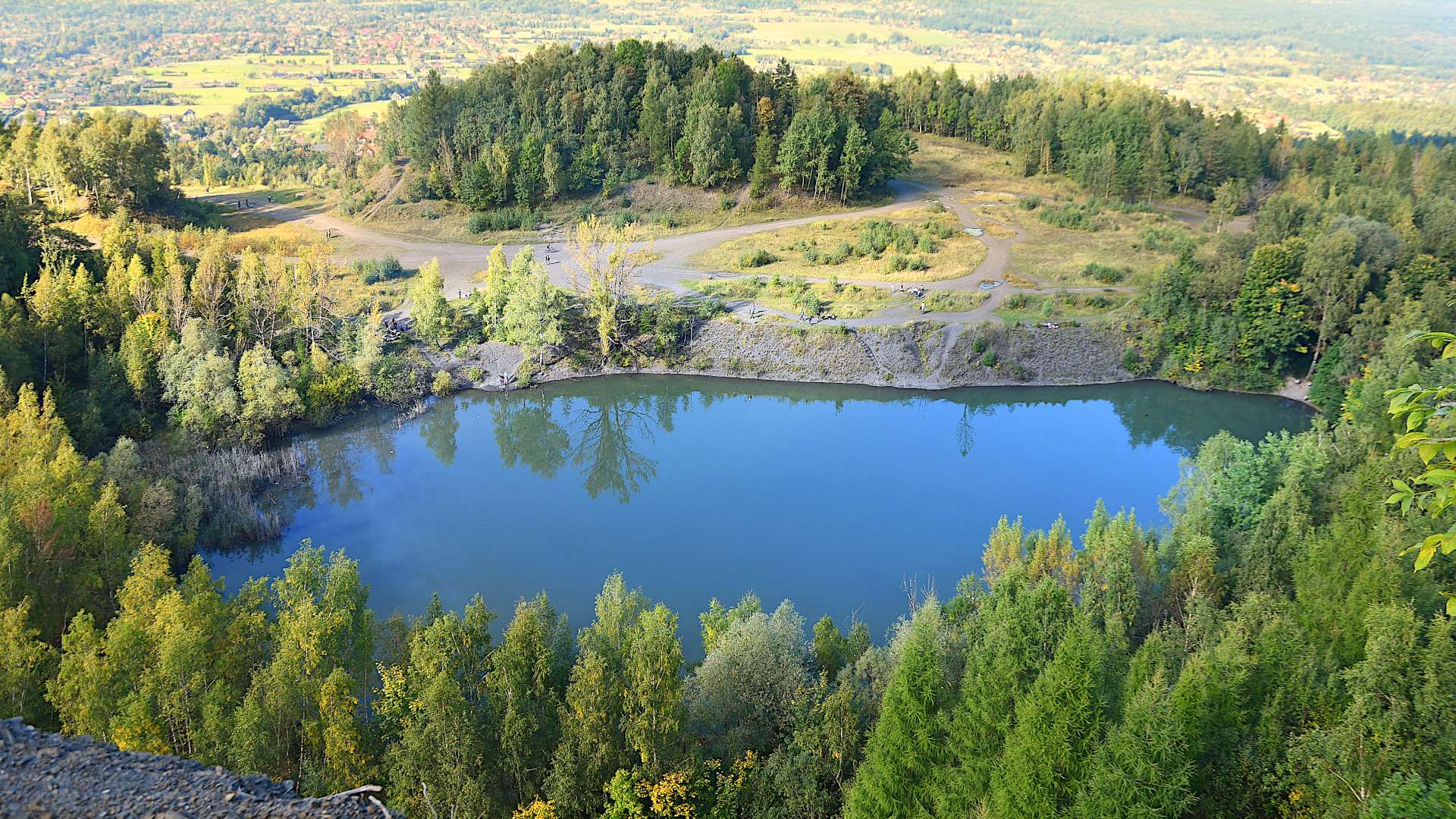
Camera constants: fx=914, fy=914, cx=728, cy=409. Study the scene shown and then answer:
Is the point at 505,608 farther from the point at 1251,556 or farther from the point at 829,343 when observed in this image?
the point at 829,343

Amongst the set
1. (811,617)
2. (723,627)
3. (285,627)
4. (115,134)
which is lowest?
(811,617)

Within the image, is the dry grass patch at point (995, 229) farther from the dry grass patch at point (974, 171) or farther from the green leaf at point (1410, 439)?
the green leaf at point (1410, 439)

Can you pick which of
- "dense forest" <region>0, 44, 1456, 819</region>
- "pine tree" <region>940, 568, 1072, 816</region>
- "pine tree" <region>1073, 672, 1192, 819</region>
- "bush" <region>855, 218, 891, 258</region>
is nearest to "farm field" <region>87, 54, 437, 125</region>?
"bush" <region>855, 218, 891, 258</region>

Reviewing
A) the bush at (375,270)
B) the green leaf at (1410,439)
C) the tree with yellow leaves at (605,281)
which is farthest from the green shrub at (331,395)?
the green leaf at (1410,439)

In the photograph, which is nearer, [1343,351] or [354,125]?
[1343,351]

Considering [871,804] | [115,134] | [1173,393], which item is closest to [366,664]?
[871,804]

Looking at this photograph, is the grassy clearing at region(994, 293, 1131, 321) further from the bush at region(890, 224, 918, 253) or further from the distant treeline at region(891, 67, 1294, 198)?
the distant treeline at region(891, 67, 1294, 198)

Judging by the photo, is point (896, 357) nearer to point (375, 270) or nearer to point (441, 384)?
point (441, 384)
